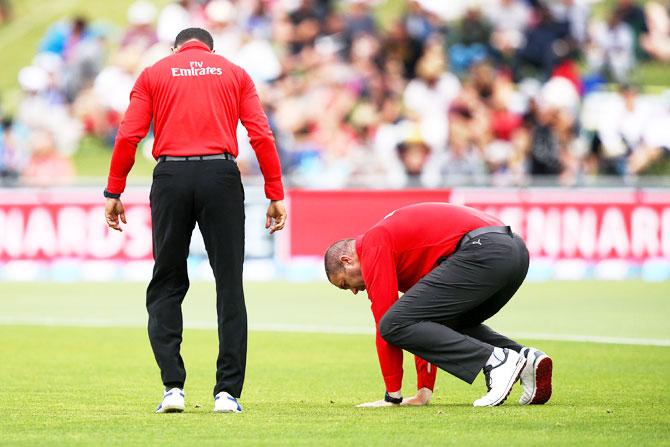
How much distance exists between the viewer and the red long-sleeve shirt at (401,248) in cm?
891

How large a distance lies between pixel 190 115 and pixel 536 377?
2.69 meters

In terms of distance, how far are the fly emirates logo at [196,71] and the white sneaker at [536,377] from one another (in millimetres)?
2583

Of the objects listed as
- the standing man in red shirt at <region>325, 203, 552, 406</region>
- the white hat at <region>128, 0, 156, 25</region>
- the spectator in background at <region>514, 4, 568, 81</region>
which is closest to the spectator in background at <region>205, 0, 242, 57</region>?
the white hat at <region>128, 0, 156, 25</region>

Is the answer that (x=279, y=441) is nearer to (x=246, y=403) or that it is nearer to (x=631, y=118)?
(x=246, y=403)

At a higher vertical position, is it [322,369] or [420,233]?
[420,233]

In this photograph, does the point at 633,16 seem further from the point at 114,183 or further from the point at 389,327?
the point at 114,183

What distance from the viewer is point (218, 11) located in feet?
86.7

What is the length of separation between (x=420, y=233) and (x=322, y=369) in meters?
3.53

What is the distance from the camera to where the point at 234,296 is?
886cm

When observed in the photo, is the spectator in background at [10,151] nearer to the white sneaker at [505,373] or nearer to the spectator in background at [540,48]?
the spectator in background at [540,48]

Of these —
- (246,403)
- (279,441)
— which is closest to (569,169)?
(246,403)

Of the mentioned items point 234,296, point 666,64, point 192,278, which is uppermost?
point 666,64

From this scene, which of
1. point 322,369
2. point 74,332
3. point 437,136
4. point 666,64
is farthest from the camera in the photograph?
point 666,64

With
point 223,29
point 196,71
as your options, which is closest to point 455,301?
point 196,71
